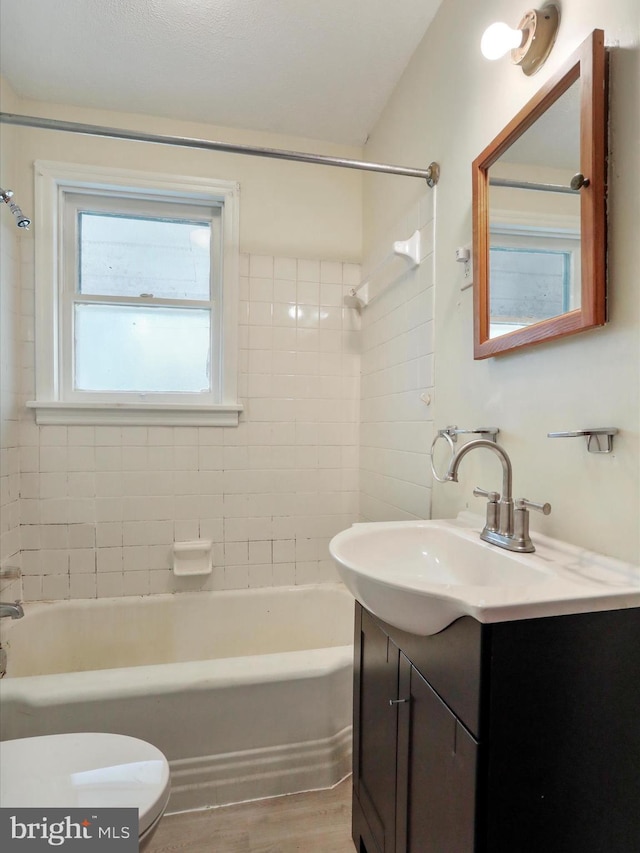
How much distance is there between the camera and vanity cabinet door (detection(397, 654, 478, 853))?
691 mm

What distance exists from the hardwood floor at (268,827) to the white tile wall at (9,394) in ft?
3.85

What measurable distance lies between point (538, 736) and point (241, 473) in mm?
1717

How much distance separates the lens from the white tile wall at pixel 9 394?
1.83 metres

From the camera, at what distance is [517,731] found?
663 mm

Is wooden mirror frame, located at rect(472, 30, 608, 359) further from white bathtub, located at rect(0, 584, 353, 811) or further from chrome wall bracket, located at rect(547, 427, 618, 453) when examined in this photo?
white bathtub, located at rect(0, 584, 353, 811)

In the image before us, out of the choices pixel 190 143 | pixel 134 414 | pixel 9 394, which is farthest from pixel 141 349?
pixel 190 143

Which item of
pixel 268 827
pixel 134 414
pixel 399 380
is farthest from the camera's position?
pixel 134 414

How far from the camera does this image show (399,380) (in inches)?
72.7

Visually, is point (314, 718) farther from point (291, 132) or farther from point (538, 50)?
point (291, 132)

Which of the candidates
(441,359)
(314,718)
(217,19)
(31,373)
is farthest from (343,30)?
(314,718)

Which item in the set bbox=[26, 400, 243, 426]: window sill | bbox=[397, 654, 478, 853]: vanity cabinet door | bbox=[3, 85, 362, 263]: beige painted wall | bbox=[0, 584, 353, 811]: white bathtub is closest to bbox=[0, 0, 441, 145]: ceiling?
bbox=[3, 85, 362, 263]: beige painted wall

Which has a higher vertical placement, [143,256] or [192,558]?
[143,256]

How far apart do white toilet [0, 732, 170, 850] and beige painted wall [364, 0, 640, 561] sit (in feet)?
3.44

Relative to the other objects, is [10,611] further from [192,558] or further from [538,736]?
[538,736]
